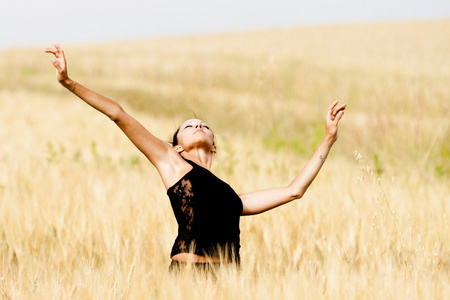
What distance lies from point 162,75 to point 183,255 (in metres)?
14.3

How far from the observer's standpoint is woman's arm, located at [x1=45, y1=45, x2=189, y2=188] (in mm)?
1841

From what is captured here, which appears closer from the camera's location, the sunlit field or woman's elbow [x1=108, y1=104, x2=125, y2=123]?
the sunlit field

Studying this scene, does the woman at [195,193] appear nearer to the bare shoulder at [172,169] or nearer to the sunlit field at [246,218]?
the bare shoulder at [172,169]

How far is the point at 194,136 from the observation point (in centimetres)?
214

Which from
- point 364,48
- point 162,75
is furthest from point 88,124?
point 364,48

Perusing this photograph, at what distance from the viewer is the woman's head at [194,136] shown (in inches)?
84.0

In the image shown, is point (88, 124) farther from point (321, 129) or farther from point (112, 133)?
point (321, 129)

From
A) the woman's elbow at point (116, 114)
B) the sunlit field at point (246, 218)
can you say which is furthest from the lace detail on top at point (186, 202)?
the woman's elbow at point (116, 114)

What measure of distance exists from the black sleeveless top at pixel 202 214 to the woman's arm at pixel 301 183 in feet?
0.44

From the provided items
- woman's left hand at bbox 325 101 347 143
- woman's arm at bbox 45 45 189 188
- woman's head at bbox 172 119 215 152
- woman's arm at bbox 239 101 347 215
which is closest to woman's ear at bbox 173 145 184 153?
woman's head at bbox 172 119 215 152

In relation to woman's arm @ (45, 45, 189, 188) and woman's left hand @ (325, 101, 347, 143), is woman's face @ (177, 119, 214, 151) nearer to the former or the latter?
woman's arm @ (45, 45, 189, 188)

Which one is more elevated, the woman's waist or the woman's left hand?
the woman's left hand

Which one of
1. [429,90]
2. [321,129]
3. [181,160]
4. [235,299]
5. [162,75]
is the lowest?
[235,299]

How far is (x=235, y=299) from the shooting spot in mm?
1475
